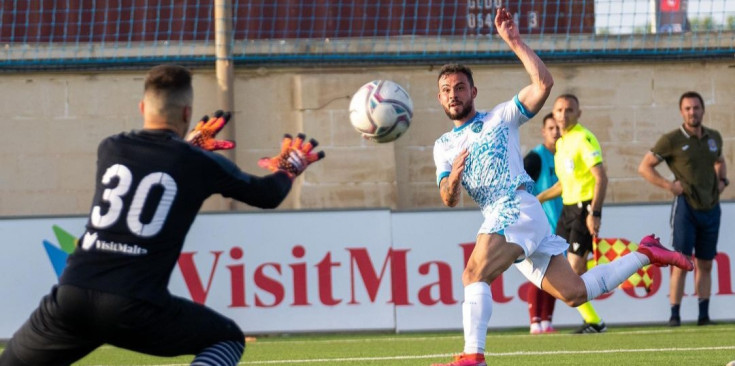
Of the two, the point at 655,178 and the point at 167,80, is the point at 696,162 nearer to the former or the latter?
the point at 655,178

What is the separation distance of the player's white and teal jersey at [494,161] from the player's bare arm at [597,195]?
3.60m

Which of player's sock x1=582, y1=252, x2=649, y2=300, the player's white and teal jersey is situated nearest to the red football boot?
player's sock x1=582, y1=252, x2=649, y2=300

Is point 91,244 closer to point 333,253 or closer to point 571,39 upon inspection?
point 333,253

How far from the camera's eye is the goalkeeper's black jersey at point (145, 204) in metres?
4.86

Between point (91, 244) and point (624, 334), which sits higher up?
point (91, 244)

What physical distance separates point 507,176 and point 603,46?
26.4 ft

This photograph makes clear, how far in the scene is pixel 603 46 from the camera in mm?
15008

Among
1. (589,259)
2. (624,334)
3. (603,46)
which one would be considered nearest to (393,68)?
(603,46)

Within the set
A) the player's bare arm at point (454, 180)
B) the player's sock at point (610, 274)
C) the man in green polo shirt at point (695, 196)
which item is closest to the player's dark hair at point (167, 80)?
the player's bare arm at point (454, 180)

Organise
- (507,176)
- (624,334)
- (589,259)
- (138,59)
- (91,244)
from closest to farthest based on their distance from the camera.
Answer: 1. (91,244)
2. (507,176)
3. (624,334)
4. (589,259)
5. (138,59)

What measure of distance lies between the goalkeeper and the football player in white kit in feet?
7.23

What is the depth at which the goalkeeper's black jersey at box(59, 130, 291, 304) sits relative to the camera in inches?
191

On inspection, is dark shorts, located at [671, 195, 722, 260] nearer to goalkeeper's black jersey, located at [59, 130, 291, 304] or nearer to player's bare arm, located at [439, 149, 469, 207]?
player's bare arm, located at [439, 149, 469, 207]

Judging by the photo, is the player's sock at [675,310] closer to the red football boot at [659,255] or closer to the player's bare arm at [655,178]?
the player's bare arm at [655,178]
